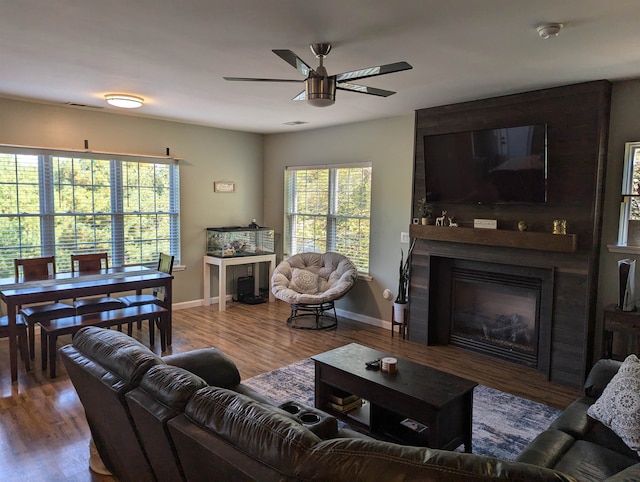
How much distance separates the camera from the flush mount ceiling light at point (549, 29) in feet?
8.04

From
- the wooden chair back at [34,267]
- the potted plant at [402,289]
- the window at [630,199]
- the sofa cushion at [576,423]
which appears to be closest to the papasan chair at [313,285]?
the potted plant at [402,289]

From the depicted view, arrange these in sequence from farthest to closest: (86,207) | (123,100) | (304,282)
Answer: (304,282) < (86,207) < (123,100)

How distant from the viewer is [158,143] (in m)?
5.92

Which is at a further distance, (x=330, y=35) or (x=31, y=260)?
(x=31, y=260)

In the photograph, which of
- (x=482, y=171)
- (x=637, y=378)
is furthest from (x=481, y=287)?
(x=637, y=378)

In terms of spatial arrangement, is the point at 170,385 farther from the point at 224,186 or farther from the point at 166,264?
the point at 224,186

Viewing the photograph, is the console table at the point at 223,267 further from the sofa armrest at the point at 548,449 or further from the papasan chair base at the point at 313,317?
the sofa armrest at the point at 548,449

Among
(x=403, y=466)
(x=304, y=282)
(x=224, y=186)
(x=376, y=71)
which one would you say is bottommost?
(x=304, y=282)

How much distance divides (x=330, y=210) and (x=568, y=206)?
3.12m

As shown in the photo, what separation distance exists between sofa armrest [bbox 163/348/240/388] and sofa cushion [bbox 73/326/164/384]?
0.49m

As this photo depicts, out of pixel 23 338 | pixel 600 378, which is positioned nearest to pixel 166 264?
pixel 23 338

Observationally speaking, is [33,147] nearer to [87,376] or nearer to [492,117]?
[87,376]

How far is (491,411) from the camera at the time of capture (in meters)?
3.36

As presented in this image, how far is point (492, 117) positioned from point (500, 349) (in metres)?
2.33
